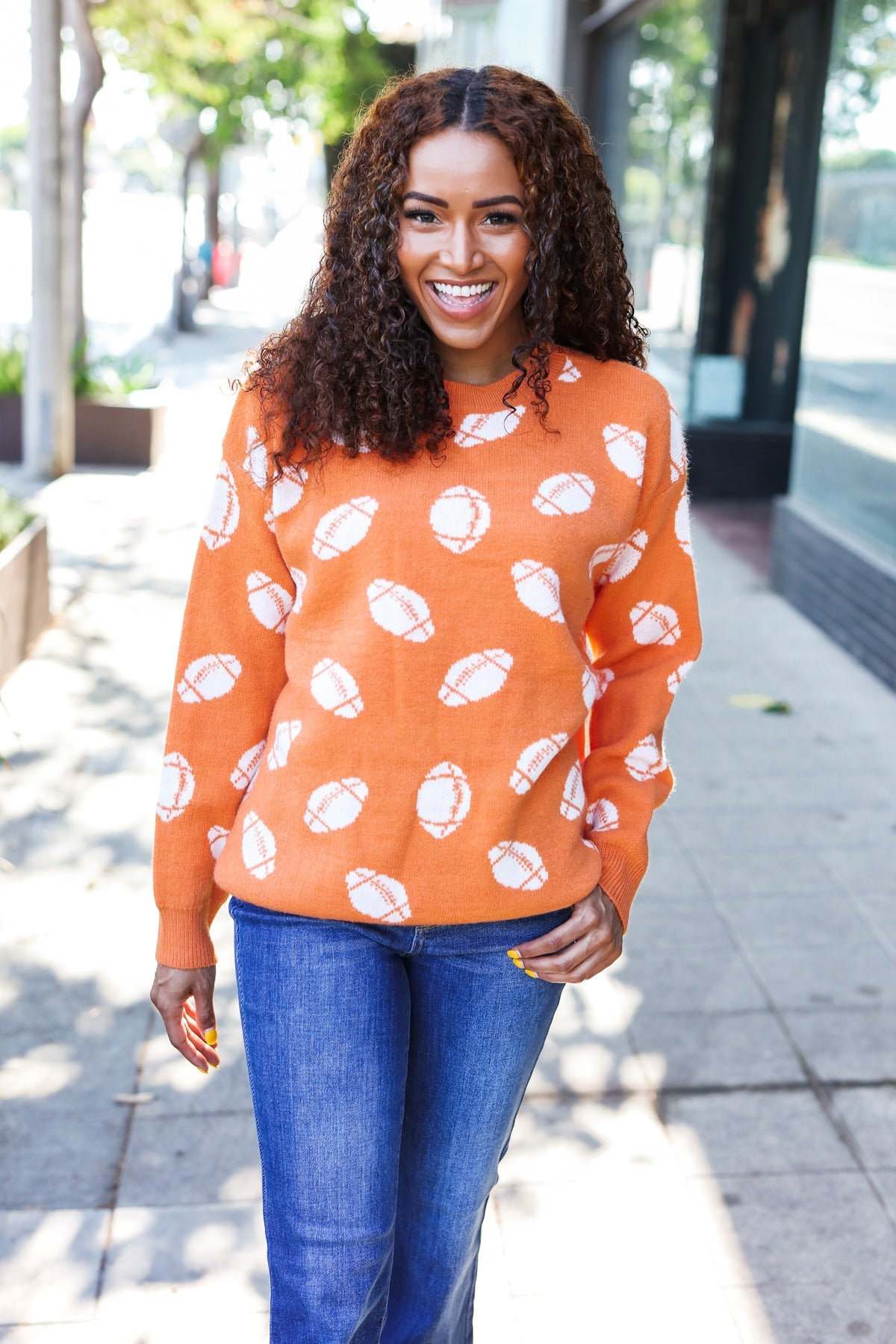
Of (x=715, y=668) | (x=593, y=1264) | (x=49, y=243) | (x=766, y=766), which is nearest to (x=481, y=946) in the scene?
(x=593, y=1264)

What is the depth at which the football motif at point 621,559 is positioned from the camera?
6.45 ft

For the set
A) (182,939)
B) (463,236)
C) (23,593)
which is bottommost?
(23,593)

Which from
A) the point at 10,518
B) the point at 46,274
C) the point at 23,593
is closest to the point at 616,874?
the point at 23,593

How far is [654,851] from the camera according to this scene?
5.01 m

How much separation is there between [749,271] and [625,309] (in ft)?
31.9

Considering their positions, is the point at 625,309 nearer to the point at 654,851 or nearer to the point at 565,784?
the point at 565,784

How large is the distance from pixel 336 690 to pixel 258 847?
0.76 ft

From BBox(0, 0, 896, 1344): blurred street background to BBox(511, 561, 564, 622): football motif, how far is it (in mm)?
1145

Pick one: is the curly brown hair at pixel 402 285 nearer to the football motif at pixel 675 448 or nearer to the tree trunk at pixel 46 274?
the football motif at pixel 675 448

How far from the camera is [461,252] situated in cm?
186

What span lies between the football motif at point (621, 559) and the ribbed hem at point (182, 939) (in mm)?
723

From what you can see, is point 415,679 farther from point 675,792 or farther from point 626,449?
point 675,792

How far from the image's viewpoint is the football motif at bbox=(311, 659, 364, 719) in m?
1.81

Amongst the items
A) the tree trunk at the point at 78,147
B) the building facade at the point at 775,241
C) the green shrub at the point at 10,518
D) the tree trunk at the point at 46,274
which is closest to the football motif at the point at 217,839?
the green shrub at the point at 10,518
